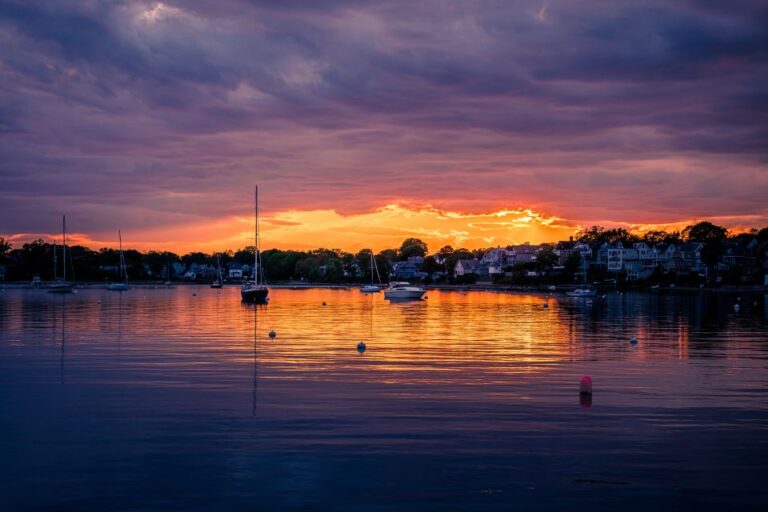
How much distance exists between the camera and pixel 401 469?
55.8 feet

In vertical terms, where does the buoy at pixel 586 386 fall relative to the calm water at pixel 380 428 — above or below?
above

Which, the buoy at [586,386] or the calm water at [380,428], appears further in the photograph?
the buoy at [586,386]

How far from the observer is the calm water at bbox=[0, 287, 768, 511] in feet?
50.6

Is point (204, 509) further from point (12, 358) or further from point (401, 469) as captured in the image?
point (12, 358)

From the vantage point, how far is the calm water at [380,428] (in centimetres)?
1544

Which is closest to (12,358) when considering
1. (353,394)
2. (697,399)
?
(353,394)

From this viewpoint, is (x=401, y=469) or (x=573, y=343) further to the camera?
(x=573, y=343)

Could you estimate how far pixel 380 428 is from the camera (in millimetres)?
21047

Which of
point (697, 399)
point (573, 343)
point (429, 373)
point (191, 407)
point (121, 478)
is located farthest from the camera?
point (573, 343)

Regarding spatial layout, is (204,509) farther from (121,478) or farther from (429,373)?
(429,373)

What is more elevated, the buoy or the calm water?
the buoy

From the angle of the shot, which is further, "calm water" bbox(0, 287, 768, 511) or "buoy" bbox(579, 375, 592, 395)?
"buoy" bbox(579, 375, 592, 395)

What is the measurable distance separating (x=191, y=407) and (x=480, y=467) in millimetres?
10767

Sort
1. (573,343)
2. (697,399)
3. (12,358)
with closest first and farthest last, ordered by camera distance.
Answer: (697,399) < (12,358) < (573,343)
